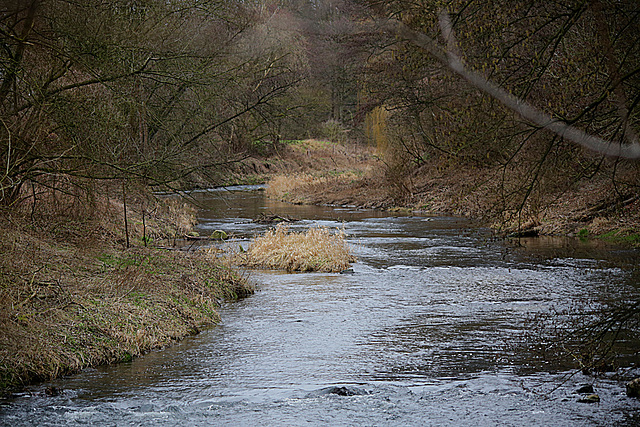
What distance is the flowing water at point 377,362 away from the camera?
300 inches

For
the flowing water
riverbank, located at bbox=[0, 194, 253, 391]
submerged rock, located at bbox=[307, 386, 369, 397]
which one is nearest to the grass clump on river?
the flowing water

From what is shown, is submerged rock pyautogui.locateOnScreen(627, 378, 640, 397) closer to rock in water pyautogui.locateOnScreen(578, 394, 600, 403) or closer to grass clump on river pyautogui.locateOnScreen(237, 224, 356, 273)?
rock in water pyautogui.locateOnScreen(578, 394, 600, 403)

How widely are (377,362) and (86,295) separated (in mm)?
4264

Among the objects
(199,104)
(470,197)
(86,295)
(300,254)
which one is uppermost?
(199,104)

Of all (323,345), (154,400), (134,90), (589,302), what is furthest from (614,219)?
(154,400)

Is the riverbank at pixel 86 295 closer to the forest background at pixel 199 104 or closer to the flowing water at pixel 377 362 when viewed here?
the forest background at pixel 199 104

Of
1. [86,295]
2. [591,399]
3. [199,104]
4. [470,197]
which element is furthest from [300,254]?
[470,197]

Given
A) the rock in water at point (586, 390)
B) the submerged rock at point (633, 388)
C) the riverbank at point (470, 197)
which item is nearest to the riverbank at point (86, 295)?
the riverbank at point (470, 197)

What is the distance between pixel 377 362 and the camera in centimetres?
961

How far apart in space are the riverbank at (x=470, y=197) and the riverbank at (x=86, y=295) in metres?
4.78

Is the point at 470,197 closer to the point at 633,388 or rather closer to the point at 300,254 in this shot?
the point at 300,254

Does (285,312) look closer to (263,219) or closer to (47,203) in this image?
(47,203)

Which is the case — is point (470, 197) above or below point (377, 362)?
above

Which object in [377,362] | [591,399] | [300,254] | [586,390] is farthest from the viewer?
[300,254]
